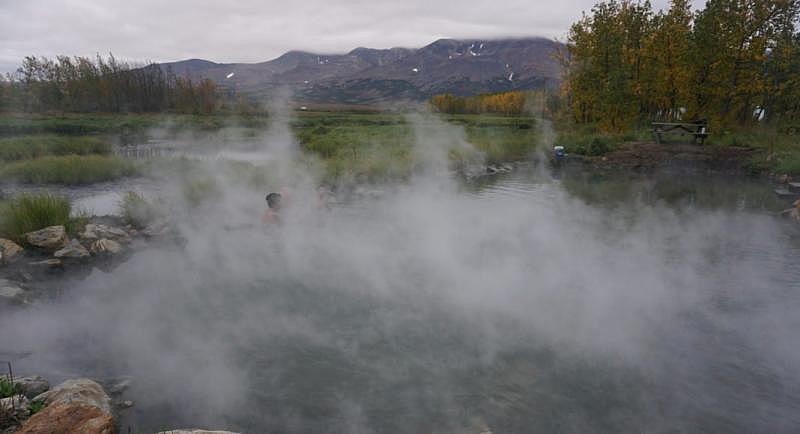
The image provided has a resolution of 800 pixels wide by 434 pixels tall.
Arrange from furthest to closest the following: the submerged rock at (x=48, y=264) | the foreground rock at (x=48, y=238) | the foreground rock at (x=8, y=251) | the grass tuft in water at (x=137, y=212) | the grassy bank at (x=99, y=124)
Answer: the grassy bank at (x=99, y=124), the grass tuft in water at (x=137, y=212), the foreground rock at (x=48, y=238), the submerged rock at (x=48, y=264), the foreground rock at (x=8, y=251)

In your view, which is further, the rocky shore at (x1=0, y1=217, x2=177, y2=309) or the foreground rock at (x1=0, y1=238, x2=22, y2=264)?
the foreground rock at (x1=0, y1=238, x2=22, y2=264)

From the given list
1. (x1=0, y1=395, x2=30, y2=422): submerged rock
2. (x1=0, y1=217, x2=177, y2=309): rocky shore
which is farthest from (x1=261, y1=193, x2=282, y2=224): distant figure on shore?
(x1=0, y1=395, x2=30, y2=422): submerged rock

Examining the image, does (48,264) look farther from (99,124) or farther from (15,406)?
(99,124)

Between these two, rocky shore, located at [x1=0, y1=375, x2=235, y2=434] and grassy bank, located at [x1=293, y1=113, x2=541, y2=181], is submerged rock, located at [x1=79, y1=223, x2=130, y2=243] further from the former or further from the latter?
grassy bank, located at [x1=293, y1=113, x2=541, y2=181]

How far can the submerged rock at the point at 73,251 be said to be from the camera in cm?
716

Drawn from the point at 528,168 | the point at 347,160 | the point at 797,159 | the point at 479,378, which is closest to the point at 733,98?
the point at 797,159

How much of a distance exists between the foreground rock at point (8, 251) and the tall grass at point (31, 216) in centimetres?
29

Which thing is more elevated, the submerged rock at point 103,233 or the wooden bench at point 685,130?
the wooden bench at point 685,130

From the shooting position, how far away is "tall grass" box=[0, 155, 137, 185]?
43.6 ft

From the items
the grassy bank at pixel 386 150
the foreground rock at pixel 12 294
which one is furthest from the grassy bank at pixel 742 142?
the foreground rock at pixel 12 294

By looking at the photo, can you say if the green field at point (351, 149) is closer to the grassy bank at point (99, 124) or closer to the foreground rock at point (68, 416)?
the grassy bank at point (99, 124)

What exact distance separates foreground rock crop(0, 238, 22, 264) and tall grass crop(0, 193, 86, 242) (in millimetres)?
293

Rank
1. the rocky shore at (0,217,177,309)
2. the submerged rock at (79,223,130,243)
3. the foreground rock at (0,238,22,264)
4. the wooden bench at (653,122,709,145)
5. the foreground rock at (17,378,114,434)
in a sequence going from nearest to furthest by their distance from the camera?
the foreground rock at (17,378,114,434)
the rocky shore at (0,217,177,309)
the foreground rock at (0,238,22,264)
the submerged rock at (79,223,130,243)
the wooden bench at (653,122,709,145)

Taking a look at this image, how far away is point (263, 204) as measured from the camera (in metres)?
10.9
